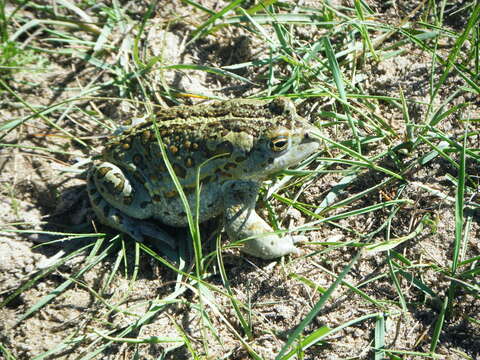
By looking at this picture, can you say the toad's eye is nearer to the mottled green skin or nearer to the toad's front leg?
the mottled green skin

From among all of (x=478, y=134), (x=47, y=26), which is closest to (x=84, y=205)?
(x=47, y=26)

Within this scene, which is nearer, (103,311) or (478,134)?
(103,311)

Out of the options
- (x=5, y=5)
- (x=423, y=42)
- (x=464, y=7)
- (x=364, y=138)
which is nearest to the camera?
(x=364, y=138)

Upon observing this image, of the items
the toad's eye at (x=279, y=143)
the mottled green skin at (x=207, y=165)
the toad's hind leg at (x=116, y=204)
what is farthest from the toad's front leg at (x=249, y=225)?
the toad's hind leg at (x=116, y=204)

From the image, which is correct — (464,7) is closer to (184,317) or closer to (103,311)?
(184,317)

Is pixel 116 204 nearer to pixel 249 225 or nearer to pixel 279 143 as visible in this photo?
pixel 249 225

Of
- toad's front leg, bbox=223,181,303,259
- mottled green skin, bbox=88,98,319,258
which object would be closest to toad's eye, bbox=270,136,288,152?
mottled green skin, bbox=88,98,319,258

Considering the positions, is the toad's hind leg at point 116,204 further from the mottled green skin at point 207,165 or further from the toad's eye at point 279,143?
the toad's eye at point 279,143
